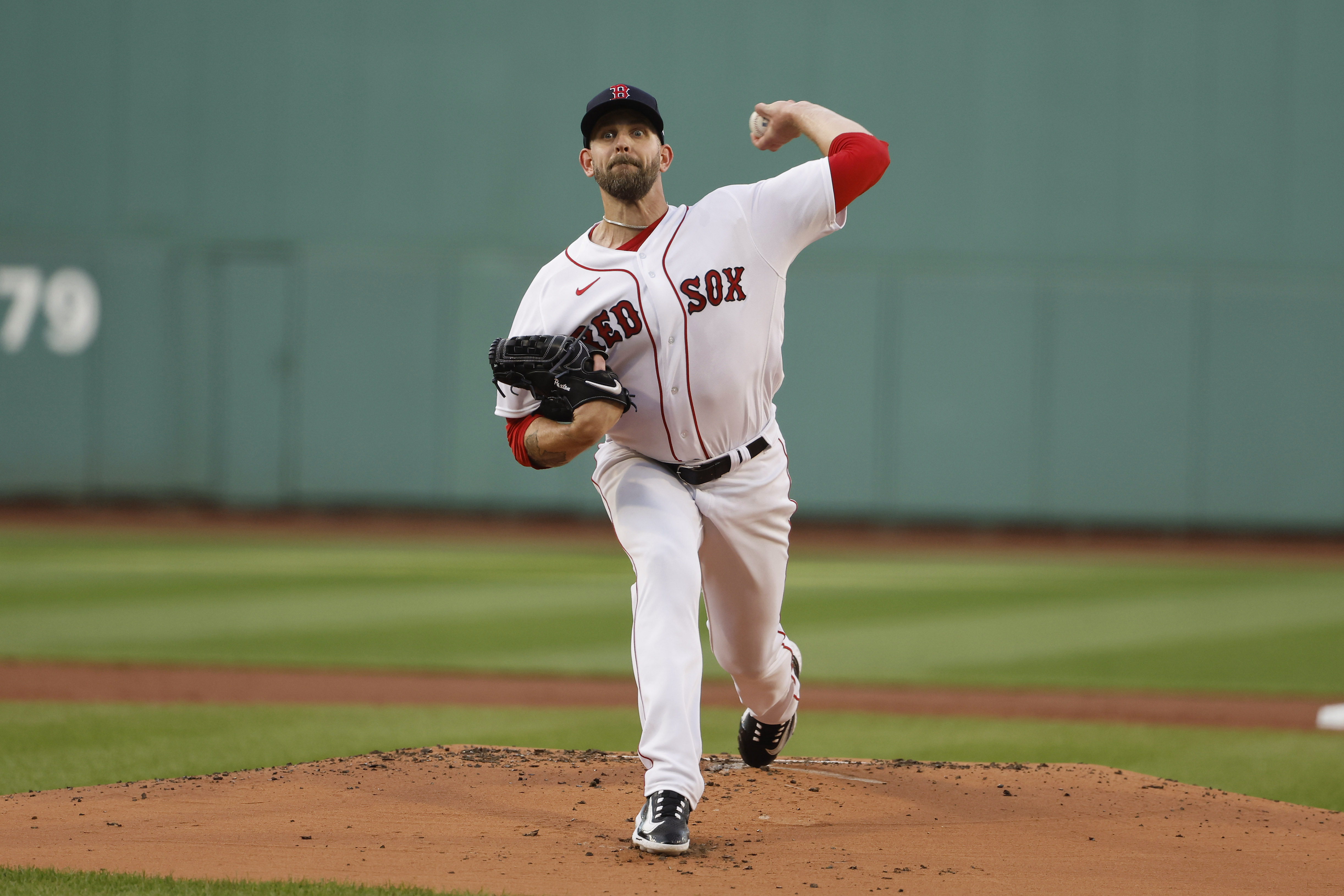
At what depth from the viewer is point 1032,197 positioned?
14992 millimetres

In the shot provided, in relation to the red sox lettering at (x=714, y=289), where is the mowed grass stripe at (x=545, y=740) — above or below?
below

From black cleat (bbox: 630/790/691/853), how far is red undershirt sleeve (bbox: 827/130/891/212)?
66.4 inches

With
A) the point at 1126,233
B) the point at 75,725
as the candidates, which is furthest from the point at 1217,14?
the point at 75,725

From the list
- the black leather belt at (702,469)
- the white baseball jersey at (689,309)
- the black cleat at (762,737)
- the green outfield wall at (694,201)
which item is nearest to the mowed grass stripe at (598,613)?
the green outfield wall at (694,201)

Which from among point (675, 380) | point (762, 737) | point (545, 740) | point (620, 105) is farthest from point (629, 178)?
point (545, 740)

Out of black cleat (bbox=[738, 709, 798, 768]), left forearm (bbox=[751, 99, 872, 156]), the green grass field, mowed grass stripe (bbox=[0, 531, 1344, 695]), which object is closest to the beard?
left forearm (bbox=[751, 99, 872, 156])

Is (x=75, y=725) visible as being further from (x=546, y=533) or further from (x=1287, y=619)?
(x=546, y=533)

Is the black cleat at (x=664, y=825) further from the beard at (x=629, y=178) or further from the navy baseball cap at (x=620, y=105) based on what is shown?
the navy baseball cap at (x=620, y=105)

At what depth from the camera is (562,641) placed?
7.81m

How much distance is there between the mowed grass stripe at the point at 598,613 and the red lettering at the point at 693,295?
3781mm

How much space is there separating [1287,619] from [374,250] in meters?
10.6

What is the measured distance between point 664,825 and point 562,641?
15.6 ft

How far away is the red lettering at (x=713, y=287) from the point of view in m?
3.47

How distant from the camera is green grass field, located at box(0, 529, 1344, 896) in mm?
4922
